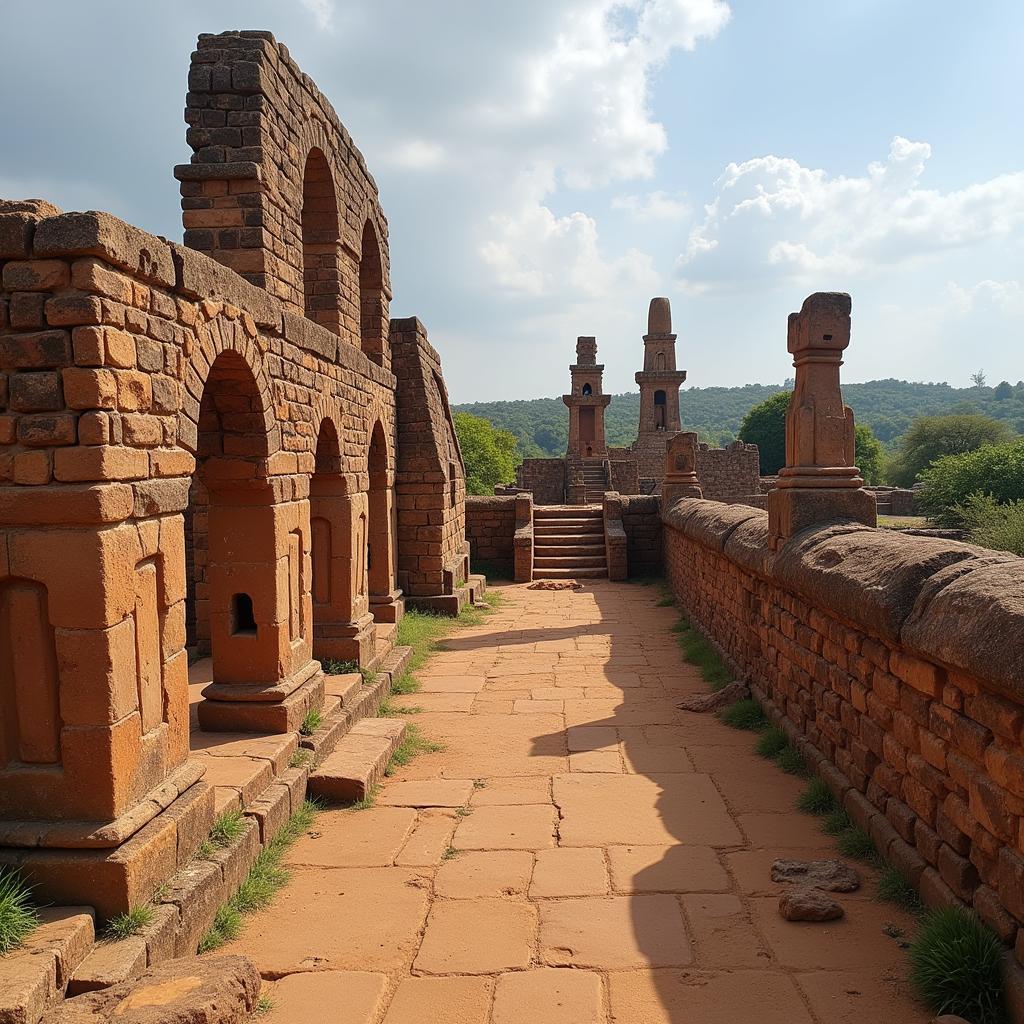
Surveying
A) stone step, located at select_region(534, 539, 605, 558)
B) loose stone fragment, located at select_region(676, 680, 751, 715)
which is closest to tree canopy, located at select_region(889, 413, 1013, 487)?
stone step, located at select_region(534, 539, 605, 558)

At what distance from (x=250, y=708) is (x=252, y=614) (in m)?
0.65

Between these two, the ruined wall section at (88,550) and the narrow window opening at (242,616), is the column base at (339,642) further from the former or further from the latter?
the ruined wall section at (88,550)

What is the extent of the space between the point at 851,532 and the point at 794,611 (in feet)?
2.53

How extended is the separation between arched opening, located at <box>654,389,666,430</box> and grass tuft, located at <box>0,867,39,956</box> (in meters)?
40.8

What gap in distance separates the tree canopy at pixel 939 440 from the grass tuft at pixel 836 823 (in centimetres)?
4731

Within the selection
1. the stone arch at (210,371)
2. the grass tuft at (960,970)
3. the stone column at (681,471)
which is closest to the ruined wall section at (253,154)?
the stone arch at (210,371)

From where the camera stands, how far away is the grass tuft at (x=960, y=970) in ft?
9.73

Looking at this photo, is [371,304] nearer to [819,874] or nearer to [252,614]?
[252,614]

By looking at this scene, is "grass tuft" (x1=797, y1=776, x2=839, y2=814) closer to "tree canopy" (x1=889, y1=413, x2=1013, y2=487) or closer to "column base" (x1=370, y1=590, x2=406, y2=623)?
"column base" (x1=370, y1=590, x2=406, y2=623)

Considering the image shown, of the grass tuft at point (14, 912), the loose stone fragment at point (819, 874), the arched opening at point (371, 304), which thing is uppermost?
the arched opening at point (371, 304)

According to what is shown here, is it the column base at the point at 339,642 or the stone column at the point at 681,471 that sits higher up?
the stone column at the point at 681,471

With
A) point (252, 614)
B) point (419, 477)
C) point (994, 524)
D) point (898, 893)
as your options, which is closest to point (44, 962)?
point (252, 614)

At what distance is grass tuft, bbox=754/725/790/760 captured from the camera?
606cm

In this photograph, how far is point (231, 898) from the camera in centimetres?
409
